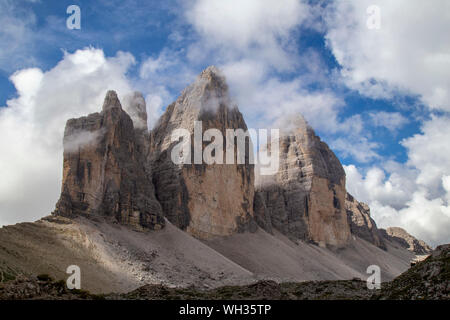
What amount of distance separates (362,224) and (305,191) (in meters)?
30.5

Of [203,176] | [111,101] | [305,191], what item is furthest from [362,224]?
[111,101]

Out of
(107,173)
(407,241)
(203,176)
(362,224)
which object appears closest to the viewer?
(107,173)

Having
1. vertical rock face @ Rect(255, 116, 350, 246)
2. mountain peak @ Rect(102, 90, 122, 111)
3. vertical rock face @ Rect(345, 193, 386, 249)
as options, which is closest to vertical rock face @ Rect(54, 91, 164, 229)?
mountain peak @ Rect(102, 90, 122, 111)

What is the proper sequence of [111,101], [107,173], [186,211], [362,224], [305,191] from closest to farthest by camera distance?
[107,173] < [111,101] < [186,211] < [305,191] < [362,224]

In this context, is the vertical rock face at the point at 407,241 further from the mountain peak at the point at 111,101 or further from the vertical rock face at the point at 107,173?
the mountain peak at the point at 111,101

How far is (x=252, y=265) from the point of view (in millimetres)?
62125

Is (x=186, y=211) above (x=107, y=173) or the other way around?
the other way around

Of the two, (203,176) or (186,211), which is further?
(203,176)

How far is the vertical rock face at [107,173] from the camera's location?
48938 mm

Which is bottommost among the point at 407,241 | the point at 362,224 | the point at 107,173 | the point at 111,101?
the point at 407,241

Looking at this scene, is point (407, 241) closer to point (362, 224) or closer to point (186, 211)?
point (362, 224)

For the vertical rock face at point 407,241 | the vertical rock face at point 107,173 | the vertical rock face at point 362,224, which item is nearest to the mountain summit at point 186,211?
the vertical rock face at point 107,173

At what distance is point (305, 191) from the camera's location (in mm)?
98062
